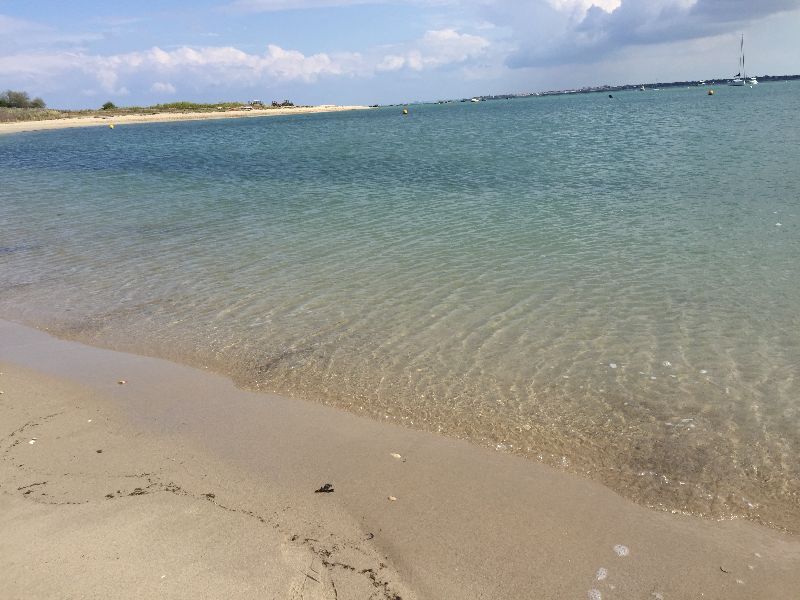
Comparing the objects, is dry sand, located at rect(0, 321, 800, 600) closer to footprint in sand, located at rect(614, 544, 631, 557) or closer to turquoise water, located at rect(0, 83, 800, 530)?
footprint in sand, located at rect(614, 544, 631, 557)

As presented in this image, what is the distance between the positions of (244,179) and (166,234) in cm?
1237

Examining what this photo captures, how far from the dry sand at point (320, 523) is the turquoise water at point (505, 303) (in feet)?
1.60

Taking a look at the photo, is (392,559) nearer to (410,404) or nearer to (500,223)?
(410,404)

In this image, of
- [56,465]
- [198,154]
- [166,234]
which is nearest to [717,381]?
[56,465]

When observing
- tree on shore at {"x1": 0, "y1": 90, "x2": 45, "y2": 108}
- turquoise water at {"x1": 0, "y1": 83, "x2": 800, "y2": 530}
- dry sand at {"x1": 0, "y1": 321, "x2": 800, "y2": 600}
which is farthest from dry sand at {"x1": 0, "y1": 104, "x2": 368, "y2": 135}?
dry sand at {"x1": 0, "y1": 321, "x2": 800, "y2": 600}

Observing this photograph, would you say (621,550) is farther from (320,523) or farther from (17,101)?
(17,101)

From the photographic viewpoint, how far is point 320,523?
15.9 feet

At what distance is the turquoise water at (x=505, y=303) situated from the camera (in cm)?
618

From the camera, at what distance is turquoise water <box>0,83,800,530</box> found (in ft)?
20.3

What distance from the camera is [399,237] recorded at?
1482 cm

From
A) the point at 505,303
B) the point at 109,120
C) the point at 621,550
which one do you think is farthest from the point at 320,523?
the point at 109,120

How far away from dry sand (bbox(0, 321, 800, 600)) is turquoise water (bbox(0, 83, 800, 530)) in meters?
0.49

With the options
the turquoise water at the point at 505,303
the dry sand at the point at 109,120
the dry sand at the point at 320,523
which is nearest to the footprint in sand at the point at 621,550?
the dry sand at the point at 320,523

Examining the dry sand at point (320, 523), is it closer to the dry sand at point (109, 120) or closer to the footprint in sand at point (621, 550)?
the footprint in sand at point (621, 550)
